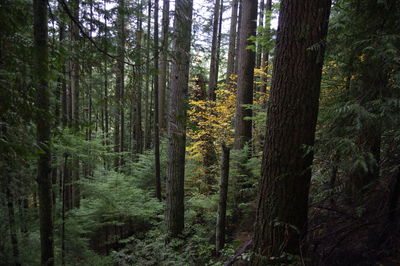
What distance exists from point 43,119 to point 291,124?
2.70m

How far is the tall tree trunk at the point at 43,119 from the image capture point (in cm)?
250

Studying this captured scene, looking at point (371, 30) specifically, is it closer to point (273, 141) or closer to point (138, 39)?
point (273, 141)

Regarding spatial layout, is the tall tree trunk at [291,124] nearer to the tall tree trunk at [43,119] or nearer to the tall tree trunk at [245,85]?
the tall tree trunk at [43,119]

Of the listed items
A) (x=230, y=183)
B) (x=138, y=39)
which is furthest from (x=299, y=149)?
(x=230, y=183)

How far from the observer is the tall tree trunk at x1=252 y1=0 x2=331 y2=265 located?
266 centimetres

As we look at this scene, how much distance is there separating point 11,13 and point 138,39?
58.1 inches

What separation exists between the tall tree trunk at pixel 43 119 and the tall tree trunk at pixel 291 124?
94.2 inches

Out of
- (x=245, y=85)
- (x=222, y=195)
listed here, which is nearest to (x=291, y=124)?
(x=222, y=195)

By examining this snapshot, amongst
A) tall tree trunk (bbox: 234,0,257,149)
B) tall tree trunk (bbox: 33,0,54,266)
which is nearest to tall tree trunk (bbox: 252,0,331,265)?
tall tree trunk (bbox: 33,0,54,266)

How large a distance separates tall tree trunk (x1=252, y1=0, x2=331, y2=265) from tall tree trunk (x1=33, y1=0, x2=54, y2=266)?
2.39 metres

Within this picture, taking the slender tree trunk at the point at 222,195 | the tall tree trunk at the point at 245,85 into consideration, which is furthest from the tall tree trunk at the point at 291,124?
the tall tree trunk at the point at 245,85

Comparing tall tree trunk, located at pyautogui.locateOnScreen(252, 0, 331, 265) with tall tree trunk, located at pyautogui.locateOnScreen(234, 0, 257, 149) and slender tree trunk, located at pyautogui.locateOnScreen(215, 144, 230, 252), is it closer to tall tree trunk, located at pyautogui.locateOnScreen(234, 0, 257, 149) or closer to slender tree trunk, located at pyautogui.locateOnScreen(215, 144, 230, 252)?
slender tree trunk, located at pyautogui.locateOnScreen(215, 144, 230, 252)

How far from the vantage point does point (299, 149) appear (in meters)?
2.70

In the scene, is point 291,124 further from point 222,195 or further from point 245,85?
point 245,85
